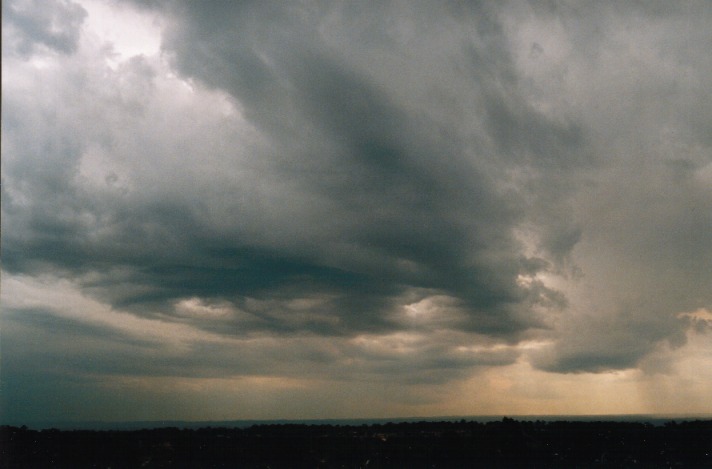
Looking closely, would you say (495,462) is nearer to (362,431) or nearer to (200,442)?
(362,431)

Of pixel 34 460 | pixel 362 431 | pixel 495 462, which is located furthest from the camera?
pixel 362 431

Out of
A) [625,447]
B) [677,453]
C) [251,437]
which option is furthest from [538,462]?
[251,437]

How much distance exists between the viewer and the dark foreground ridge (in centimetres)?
3441

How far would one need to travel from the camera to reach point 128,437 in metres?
35.2

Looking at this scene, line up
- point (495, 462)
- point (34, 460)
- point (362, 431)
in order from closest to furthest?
point (34, 460) → point (495, 462) → point (362, 431)

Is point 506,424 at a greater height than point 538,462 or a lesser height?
greater

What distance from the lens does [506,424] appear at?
38.0 metres

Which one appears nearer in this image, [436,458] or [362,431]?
[436,458]

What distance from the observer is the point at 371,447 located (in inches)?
1442

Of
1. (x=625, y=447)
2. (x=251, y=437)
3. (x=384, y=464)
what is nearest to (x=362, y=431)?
(x=384, y=464)

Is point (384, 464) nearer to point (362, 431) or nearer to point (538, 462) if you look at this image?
point (362, 431)

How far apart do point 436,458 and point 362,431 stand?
601cm

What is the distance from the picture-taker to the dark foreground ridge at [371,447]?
3441 cm

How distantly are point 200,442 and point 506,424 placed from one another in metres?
22.5
